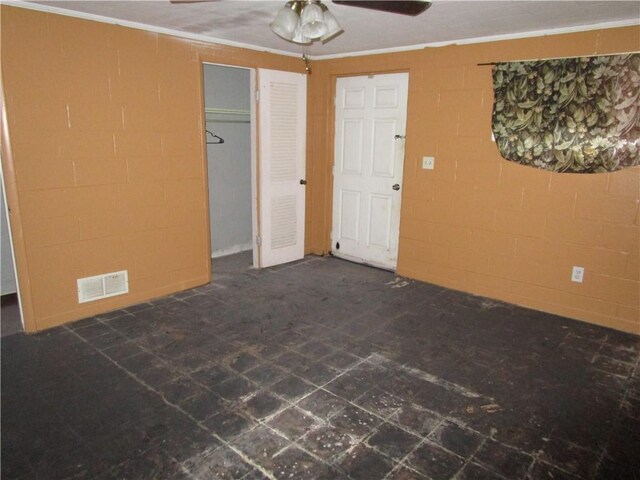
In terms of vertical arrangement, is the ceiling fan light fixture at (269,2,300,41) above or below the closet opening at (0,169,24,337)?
above

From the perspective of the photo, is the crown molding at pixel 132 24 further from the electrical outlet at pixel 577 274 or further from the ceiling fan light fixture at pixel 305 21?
the electrical outlet at pixel 577 274

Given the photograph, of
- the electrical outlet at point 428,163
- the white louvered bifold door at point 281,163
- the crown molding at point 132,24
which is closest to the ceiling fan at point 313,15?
the crown molding at point 132,24

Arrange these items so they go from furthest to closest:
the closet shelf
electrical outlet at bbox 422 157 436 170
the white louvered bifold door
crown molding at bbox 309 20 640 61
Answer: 1. the closet shelf
2. the white louvered bifold door
3. electrical outlet at bbox 422 157 436 170
4. crown molding at bbox 309 20 640 61

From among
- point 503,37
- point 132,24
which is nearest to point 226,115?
point 132,24

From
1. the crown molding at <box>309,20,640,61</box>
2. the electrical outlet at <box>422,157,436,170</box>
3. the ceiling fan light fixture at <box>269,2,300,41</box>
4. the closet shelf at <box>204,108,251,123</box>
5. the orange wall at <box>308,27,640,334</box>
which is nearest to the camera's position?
the ceiling fan light fixture at <box>269,2,300,41</box>

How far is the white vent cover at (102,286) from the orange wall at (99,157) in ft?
0.17

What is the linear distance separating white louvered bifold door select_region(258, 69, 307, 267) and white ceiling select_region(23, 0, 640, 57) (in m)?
0.70

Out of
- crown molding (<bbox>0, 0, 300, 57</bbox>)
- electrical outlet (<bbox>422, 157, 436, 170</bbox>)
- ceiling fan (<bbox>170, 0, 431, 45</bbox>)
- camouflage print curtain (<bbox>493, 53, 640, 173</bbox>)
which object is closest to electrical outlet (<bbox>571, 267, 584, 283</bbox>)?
camouflage print curtain (<bbox>493, 53, 640, 173</bbox>)

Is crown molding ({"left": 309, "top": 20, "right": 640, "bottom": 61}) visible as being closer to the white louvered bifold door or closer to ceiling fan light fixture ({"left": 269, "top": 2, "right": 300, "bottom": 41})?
the white louvered bifold door

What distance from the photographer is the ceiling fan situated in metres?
1.92

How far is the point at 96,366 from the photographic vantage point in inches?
107

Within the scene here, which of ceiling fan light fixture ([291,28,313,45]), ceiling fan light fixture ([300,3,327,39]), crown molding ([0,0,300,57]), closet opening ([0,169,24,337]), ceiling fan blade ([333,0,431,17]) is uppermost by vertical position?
crown molding ([0,0,300,57])

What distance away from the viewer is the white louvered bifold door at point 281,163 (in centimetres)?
436

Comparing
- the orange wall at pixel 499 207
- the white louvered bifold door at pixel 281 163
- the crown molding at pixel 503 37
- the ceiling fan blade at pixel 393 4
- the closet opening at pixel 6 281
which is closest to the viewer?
the ceiling fan blade at pixel 393 4
